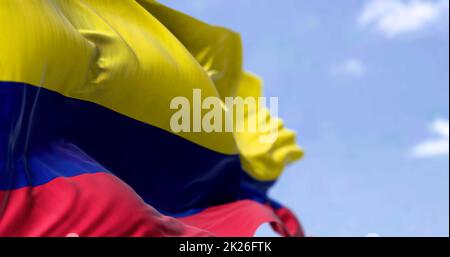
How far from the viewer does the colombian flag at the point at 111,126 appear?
3.43 meters

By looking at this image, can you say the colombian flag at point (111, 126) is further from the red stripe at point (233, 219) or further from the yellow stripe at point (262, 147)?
the yellow stripe at point (262, 147)

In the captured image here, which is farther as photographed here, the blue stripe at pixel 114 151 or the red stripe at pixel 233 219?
the red stripe at pixel 233 219

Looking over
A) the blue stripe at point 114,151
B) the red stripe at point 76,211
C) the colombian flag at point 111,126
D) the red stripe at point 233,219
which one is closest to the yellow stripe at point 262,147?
the colombian flag at point 111,126

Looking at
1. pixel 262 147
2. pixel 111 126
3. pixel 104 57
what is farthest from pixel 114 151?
pixel 262 147

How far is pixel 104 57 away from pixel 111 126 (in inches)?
18.3

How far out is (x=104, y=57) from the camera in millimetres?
4285

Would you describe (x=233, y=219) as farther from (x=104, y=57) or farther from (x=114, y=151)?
(x=104, y=57)

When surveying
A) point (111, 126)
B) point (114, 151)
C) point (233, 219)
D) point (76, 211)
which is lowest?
point (76, 211)

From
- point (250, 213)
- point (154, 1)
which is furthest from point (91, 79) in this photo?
point (250, 213)

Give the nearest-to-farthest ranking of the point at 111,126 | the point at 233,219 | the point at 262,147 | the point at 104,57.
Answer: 1. the point at 104,57
2. the point at 111,126
3. the point at 233,219
4. the point at 262,147

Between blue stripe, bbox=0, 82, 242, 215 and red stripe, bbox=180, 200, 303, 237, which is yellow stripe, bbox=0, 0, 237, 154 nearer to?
blue stripe, bbox=0, 82, 242, 215

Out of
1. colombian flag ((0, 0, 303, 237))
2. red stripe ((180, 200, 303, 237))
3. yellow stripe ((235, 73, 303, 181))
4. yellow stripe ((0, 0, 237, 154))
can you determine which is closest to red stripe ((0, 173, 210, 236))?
colombian flag ((0, 0, 303, 237))

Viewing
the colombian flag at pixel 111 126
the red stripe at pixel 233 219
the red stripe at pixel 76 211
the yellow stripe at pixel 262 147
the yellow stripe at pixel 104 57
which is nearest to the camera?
the red stripe at pixel 76 211

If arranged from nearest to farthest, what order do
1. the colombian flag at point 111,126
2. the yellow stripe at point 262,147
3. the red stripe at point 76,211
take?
the red stripe at point 76,211 → the colombian flag at point 111,126 → the yellow stripe at point 262,147
